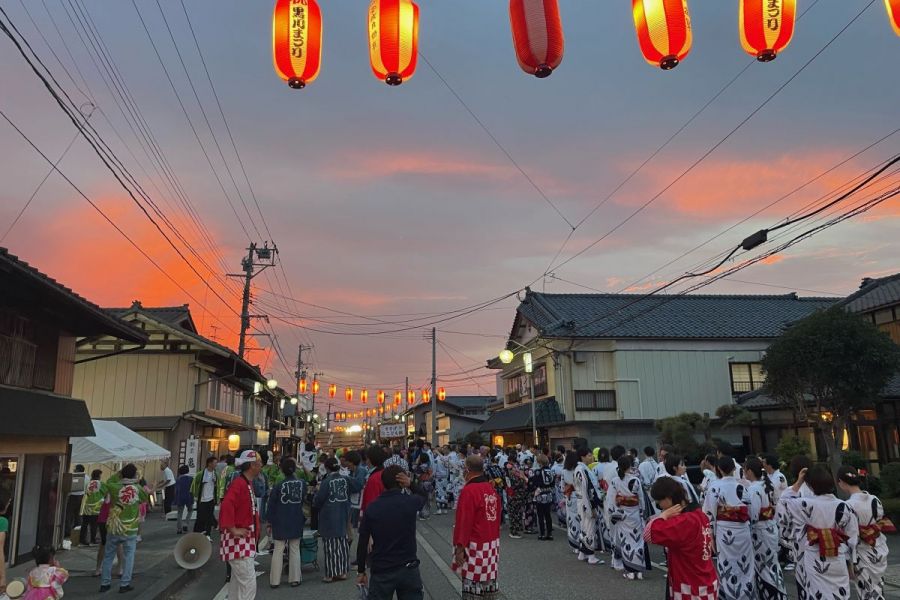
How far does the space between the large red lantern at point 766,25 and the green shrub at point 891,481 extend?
10.4 metres

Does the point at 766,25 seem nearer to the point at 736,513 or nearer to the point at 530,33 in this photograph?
the point at 530,33

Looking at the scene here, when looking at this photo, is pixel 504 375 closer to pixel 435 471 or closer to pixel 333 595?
pixel 435 471

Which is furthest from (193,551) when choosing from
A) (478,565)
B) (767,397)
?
(767,397)

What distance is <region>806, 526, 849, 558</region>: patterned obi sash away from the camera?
20.7ft

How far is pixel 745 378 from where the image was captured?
2902 centimetres

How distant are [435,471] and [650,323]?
14936 millimetres

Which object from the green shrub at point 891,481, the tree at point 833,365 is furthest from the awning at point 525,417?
the green shrub at point 891,481

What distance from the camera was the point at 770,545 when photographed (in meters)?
7.79

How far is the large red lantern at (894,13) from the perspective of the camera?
7398 mm

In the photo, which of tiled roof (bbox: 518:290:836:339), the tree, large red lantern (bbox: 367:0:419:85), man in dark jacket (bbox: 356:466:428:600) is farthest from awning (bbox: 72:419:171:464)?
the tree

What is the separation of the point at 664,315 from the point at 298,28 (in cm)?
2593

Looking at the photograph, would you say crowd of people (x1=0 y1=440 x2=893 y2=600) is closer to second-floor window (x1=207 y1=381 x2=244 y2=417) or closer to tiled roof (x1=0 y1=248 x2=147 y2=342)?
tiled roof (x1=0 y1=248 x2=147 y2=342)

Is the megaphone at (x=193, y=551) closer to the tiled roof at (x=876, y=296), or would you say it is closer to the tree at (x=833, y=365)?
the tree at (x=833, y=365)

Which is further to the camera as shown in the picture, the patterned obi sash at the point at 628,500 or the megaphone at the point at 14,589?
the patterned obi sash at the point at 628,500
